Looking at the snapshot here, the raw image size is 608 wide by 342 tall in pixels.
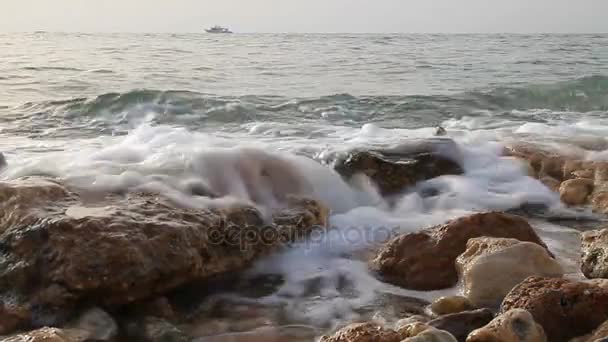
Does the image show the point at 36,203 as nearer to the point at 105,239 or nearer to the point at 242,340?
the point at 105,239

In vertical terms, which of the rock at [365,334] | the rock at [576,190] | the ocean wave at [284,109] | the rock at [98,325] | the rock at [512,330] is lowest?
the ocean wave at [284,109]

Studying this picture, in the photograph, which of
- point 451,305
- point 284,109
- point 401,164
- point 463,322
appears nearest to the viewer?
point 463,322

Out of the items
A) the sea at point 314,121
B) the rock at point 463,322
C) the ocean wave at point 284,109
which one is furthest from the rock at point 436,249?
the ocean wave at point 284,109

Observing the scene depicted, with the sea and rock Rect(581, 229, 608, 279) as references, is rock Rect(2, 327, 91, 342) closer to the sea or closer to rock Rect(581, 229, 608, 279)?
the sea

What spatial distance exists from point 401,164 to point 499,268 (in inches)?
88.8

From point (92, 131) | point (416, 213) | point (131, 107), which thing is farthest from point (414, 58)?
point (416, 213)

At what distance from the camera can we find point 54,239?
3.07 m

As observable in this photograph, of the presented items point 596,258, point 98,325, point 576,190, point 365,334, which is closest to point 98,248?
point 98,325

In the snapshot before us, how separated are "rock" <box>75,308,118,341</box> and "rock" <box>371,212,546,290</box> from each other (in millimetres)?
1405

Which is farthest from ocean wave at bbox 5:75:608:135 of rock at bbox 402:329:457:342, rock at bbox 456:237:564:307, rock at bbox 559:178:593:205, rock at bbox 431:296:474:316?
rock at bbox 402:329:457:342

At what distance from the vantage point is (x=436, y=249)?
11.4 ft

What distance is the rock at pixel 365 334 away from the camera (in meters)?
2.46

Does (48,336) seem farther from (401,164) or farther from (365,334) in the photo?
(401,164)

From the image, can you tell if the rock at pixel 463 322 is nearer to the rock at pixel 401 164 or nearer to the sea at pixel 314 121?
the sea at pixel 314 121
